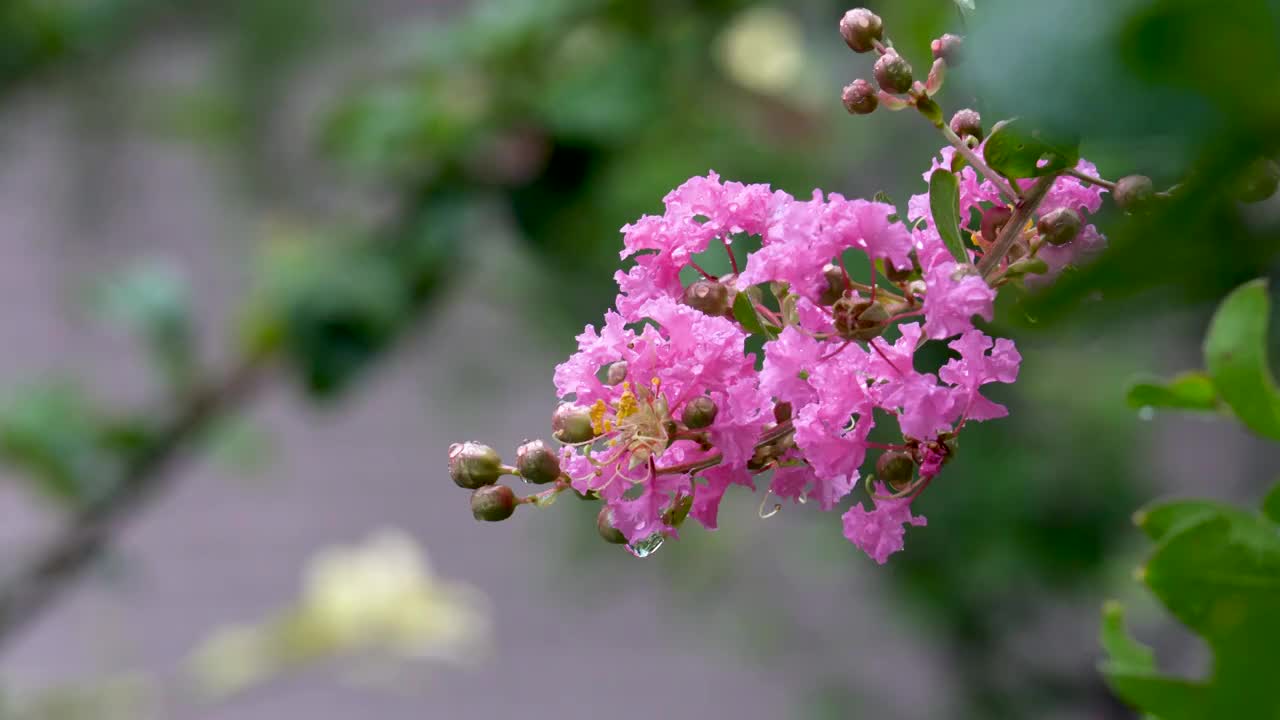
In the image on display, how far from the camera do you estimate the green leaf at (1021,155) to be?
17cm

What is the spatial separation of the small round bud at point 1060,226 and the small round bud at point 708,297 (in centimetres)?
5

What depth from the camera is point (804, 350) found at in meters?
0.19

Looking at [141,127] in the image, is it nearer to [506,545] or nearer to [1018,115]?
[506,545]

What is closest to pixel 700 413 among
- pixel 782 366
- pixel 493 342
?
pixel 782 366

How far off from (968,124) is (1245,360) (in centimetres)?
7

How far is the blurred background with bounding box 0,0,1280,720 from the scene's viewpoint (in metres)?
0.12

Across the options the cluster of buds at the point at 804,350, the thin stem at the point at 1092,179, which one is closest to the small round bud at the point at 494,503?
the cluster of buds at the point at 804,350

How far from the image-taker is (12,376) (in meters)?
1.75

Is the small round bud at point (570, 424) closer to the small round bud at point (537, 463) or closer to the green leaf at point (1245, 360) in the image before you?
the small round bud at point (537, 463)

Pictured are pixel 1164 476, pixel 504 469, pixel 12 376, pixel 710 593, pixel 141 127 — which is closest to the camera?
pixel 504 469

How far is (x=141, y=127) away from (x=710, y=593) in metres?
0.81

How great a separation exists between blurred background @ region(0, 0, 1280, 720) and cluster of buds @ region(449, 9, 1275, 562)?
20 mm

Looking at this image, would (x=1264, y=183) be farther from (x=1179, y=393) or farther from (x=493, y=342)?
(x=493, y=342)

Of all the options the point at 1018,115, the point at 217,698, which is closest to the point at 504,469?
the point at 1018,115
